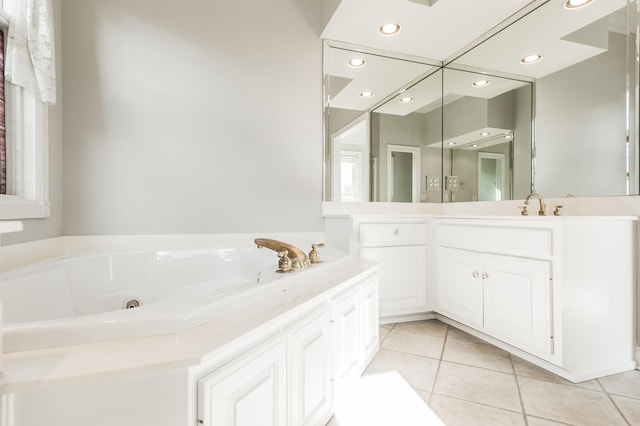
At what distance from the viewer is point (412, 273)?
2.18m

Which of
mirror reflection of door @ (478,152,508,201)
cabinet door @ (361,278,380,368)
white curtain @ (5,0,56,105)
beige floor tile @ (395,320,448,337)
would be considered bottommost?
beige floor tile @ (395,320,448,337)

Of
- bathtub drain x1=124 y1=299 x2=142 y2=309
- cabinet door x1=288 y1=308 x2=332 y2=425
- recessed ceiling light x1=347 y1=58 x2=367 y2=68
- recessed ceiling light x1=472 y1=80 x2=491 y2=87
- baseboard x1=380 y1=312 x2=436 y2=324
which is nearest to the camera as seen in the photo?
cabinet door x1=288 y1=308 x2=332 y2=425

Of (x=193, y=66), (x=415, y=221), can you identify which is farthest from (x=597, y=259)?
(x=193, y=66)

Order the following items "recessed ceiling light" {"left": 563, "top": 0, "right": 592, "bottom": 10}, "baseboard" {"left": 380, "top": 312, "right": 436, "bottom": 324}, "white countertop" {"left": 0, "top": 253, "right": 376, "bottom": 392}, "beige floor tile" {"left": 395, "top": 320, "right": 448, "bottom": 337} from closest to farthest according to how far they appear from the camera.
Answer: "white countertop" {"left": 0, "top": 253, "right": 376, "bottom": 392}
"recessed ceiling light" {"left": 563, "top": 0, "right": 592, "bottom": 10}
"beige floor tile" {"left": 395, "top": 320, "right": 448, "bottom": 337}
"baseboard" {"left": 380, "top": 312, "right": 436, "bottom": 324}

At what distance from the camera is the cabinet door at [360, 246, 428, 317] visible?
6.86ft

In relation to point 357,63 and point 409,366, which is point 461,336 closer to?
point 409,366

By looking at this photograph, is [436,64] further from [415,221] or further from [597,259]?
[597,259]

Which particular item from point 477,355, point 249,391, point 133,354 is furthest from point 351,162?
point 133,354

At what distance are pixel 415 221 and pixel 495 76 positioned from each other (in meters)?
1.32

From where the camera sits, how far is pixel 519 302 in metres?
1.59

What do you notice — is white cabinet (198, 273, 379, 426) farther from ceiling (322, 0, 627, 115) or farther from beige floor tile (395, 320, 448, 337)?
ceiling (322, 0, 627, 115)

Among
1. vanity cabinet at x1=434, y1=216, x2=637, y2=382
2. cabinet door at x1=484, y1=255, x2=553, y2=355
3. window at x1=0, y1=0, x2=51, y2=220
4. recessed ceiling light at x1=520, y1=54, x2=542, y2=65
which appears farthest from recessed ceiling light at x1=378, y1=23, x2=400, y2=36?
window at x1=0, y1=0, x2=51, y2=220

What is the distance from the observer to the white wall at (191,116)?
1.81 meters

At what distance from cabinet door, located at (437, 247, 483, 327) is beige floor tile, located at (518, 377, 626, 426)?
0.49m
